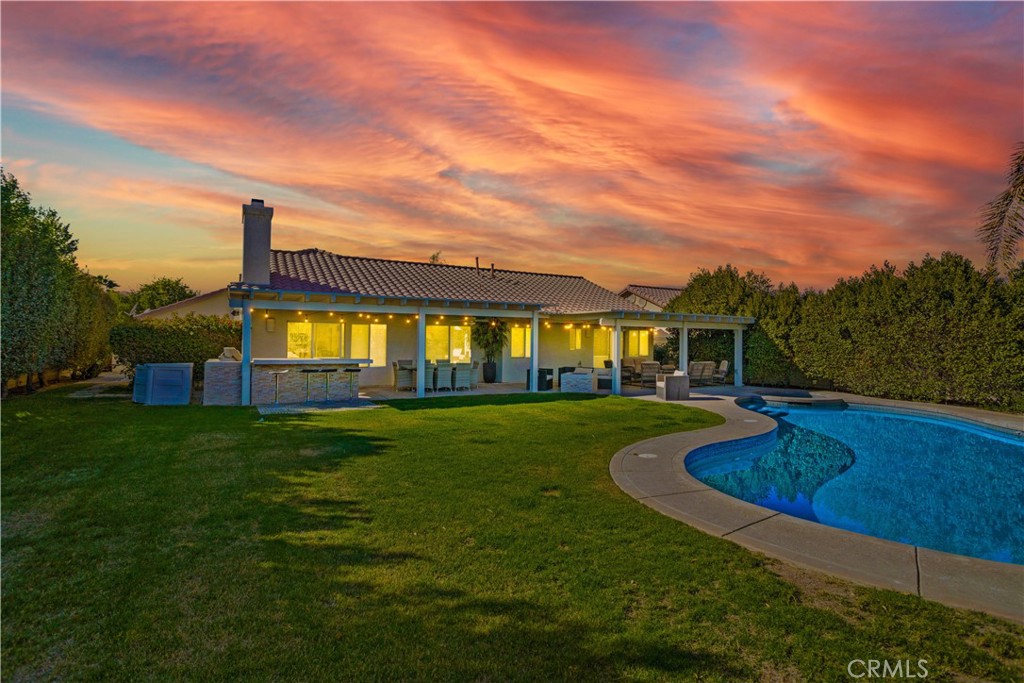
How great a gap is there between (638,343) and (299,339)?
1444 cm

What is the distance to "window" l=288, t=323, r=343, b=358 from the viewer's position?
55.3 ft

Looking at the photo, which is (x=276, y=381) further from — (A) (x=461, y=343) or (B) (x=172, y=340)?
(A) (x=461, y=343)

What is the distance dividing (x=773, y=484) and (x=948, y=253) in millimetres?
12201

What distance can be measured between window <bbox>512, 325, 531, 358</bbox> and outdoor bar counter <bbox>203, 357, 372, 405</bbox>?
774cm

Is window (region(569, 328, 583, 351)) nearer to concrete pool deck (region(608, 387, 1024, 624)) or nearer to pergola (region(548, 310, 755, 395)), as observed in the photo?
pergola (region(548, 310, 755, 395))

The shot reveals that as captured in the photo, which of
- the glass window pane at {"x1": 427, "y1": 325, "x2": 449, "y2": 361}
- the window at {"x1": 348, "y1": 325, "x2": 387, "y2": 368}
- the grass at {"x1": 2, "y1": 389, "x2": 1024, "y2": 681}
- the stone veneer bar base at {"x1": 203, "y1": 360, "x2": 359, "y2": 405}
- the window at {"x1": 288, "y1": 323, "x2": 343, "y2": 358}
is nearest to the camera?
the grass at {"x1": 2, "y1": 389, "x2": 1024, "y2": 681}

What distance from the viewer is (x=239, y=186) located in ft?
55.5

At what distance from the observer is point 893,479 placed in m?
8.71

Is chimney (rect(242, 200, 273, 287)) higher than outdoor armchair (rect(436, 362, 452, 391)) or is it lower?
higher

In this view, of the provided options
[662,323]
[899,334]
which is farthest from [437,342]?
[899,334]

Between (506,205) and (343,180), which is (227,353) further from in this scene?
(506,205)

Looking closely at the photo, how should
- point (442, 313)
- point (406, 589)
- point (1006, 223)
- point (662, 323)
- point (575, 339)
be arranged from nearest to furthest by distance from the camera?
point (406, 589)
point (1006, 223)
point (442, 313)
point (662, 323)
point (575, 339)

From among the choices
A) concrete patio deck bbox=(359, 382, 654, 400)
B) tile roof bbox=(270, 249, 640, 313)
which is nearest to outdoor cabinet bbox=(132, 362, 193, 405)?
tile roof bbox=(270, 249, 640, 313)

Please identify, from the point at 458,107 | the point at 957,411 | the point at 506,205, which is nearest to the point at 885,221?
the point at 957,411
